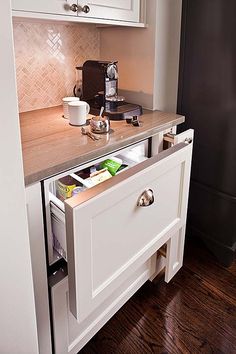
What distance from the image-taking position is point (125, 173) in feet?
2.78

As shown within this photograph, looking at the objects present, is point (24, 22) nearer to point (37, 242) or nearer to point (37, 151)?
point (37, 151)

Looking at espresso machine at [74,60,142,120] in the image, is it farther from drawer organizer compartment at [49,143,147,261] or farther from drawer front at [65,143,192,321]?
drawer front at [65,143,192,321]

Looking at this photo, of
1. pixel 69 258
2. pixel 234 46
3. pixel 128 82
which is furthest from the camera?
pixel 128 82

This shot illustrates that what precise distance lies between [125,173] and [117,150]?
10.7 inches

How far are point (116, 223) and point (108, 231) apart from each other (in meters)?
0.04

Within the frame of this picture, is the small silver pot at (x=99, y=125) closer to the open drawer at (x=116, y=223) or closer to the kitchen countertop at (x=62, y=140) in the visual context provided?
the kitchen countertop at (x=62, y=140)

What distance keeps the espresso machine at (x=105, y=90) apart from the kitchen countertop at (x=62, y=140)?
0.06 meters

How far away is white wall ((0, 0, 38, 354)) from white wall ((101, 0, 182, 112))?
1.01 meters

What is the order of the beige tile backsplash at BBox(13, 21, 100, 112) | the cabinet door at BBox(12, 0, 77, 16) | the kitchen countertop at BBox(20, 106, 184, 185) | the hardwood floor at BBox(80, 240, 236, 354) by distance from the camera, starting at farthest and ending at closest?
the beige tile backsplash at BBox(13, 21, 100, 112), the hardwood floor at BBox(80, 240, 236, 354), the cabinet door at BBox(12, 0, 77, 16), the kitchen countertop at BBox(20, 106, 184, 185)

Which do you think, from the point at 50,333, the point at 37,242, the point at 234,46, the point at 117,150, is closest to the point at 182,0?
the point at 234,46

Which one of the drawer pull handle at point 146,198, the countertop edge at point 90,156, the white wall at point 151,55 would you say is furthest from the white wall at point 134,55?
the drawer pull handle at point 146,198

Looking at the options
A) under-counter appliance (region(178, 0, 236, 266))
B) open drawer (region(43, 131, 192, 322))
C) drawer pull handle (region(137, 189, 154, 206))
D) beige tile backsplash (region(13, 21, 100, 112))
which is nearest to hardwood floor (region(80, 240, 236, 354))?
under-counter appliance (region(178, 0, 236, 266))

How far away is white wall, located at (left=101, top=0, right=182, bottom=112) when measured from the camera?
55.7 inches

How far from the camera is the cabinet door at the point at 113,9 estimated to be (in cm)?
118
